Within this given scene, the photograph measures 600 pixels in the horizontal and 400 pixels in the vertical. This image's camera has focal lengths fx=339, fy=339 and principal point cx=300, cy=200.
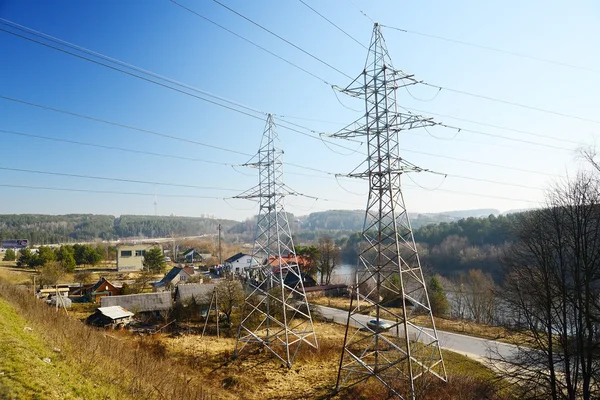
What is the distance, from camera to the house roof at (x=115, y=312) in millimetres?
19853

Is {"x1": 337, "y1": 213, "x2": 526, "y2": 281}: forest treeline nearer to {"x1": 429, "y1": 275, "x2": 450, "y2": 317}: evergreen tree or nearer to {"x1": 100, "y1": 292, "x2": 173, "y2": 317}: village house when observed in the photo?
{"x1": 429, "y1": 275, "x2": 450, "y2": 317}: evergreen tree

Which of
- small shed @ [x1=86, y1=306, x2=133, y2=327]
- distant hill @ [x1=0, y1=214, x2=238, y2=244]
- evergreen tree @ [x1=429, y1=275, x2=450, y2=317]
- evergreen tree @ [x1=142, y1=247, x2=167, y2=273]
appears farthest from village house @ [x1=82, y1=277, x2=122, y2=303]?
distant hill @ [x1=0, y1=214, x2=238, y2=244]

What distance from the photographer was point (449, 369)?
13.6 m

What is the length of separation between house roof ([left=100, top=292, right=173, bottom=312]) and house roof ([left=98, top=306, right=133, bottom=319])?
1147mm

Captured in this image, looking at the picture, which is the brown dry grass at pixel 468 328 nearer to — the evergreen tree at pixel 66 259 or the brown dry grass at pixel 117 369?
the brown dry grass at pixel 117 369

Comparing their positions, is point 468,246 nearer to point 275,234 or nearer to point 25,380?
point 275,234

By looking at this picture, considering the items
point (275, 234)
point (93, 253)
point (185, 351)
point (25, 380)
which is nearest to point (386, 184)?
point (275, 234)

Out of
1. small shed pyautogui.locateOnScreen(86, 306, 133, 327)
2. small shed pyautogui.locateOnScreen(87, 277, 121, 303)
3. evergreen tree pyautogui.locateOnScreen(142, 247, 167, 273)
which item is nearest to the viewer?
small shed pyautogui.locateOnScreen(86, 306, 133, 327)

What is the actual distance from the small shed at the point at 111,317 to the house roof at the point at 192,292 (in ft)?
11.0

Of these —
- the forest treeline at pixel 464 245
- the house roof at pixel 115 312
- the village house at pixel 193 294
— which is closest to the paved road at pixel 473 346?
the village house at pixel 193 294

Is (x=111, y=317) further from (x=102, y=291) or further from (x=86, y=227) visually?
(x=86, y=227)

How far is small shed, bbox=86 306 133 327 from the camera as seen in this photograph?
1967cm

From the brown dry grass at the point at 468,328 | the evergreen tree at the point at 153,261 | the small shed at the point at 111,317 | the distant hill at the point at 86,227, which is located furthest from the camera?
the distant hill at the point at 86,227

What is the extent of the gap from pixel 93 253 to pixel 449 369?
176 ft
